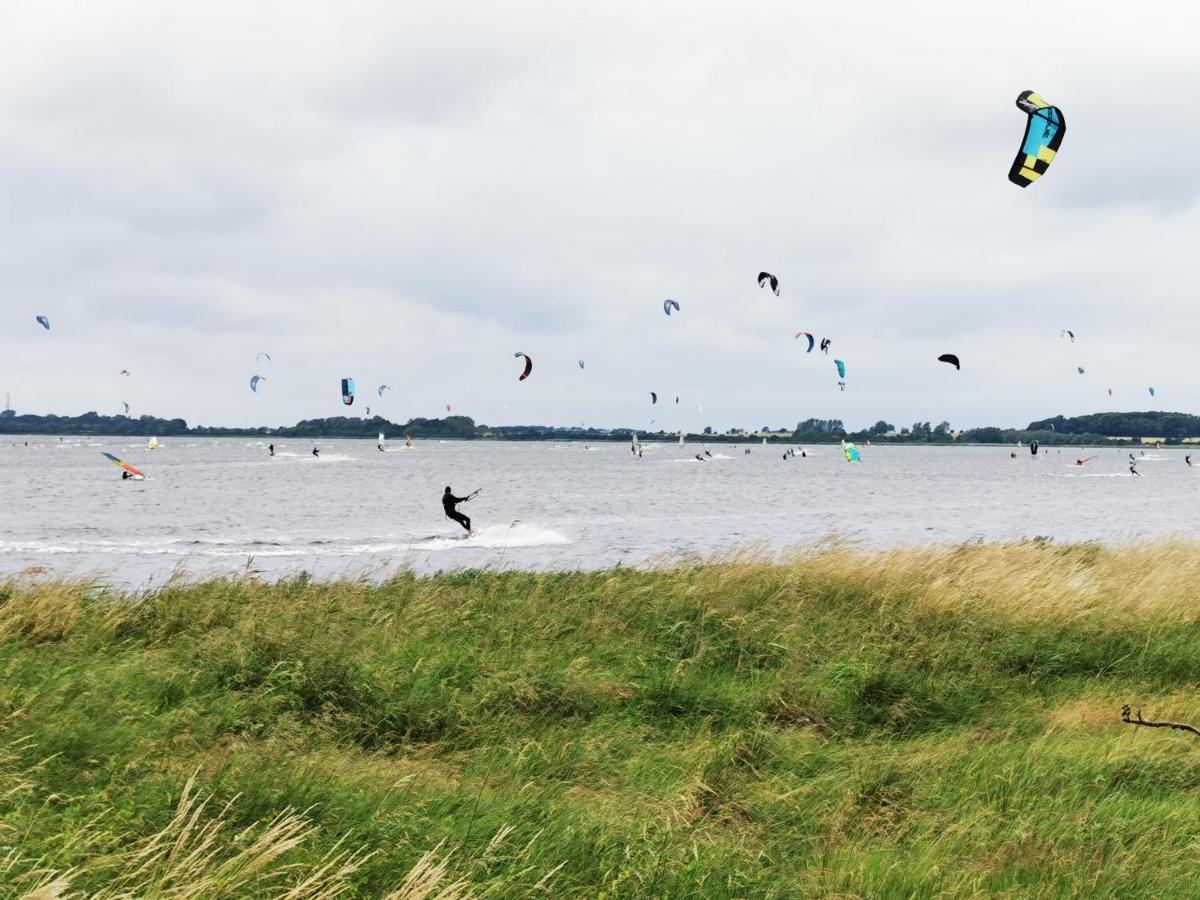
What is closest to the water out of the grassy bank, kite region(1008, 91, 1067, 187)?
the grassy bank

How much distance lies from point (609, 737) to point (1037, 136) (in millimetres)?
10907

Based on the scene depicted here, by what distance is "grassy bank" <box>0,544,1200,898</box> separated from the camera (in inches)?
199

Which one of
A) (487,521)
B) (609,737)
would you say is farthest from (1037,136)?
(487,521)

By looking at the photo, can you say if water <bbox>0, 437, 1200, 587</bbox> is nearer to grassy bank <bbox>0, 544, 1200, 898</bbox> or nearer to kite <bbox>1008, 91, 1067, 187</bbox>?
grassy bank <bbox>0, 544, 1200, 898</bbox>

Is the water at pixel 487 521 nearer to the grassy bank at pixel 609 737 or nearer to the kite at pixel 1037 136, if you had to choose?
the grassy bank at pixel 609 737

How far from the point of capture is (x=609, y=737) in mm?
8570

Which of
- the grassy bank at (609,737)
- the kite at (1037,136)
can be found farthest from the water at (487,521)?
the kite at (1037,136)

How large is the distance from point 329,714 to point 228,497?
60284 mm

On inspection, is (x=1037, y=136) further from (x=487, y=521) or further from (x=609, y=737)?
(x=487, y=521)

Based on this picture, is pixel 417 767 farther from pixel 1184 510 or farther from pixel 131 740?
pixel 1184 510

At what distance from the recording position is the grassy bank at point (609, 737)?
16.6 ft

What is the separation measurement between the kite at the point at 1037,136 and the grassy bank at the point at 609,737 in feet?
19.5

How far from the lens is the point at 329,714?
8.38 meters

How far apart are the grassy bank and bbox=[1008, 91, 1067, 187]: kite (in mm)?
5938
